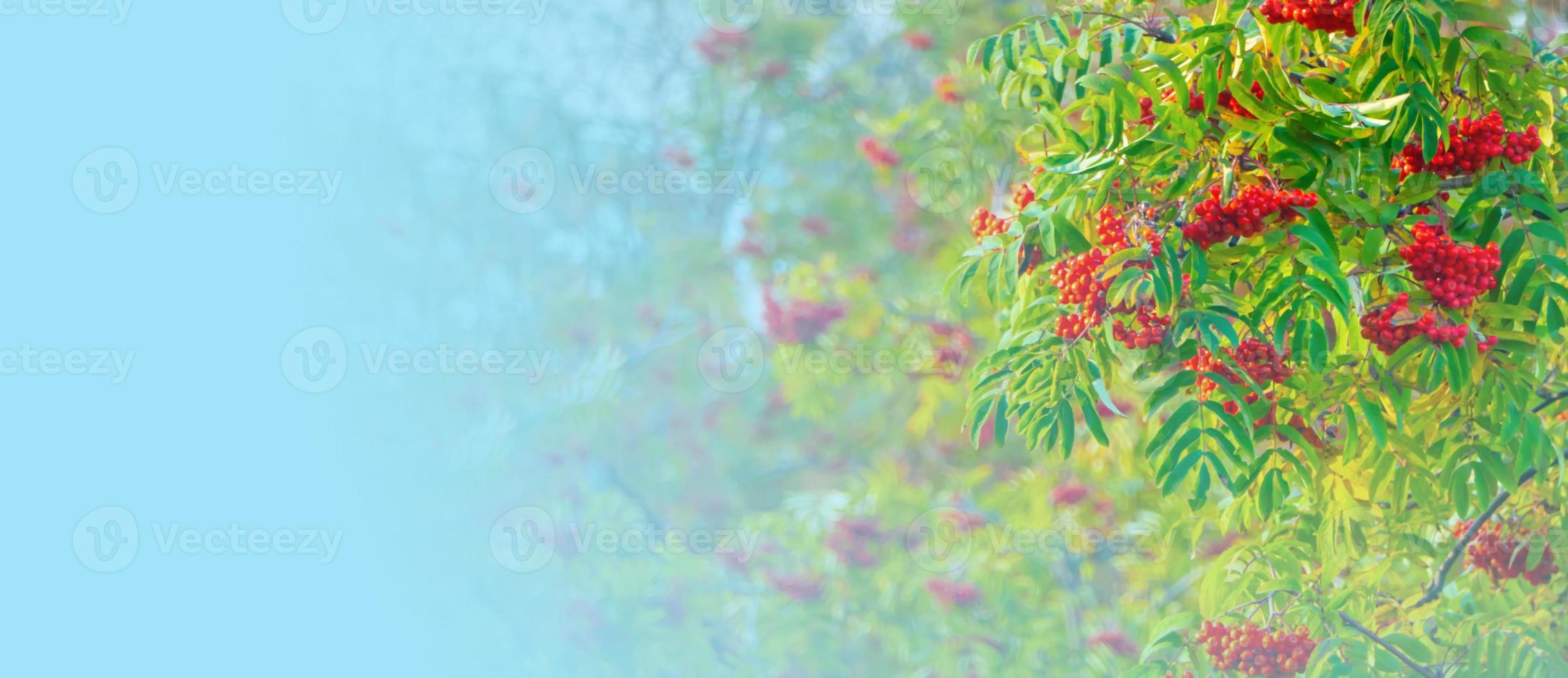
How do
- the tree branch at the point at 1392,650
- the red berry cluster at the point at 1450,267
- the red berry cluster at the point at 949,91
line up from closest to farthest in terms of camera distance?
the red berry cluster at the point at 1450,267
the tree branch at the point at 1392,650
the red berry cluster at the point at 949,91

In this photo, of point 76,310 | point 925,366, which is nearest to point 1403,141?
point 925,366

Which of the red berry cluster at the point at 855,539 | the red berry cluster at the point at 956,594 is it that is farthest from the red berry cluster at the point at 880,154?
the red berry cluster at the point at 956,594

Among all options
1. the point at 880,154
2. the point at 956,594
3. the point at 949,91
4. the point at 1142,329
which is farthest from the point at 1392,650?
the point at 880,154

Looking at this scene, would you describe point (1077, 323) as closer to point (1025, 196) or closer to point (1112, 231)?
point (1112, 231)

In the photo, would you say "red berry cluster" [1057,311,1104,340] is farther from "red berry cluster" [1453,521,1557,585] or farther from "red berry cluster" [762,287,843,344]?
"red berry cluster" [762,287,843,344]

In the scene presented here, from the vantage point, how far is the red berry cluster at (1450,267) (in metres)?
1.63

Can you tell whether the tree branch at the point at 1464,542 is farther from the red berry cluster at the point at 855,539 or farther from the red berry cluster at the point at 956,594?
the red berry cluster at the point at 855,539

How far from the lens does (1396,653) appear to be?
197 cm

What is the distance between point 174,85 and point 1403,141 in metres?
7.61

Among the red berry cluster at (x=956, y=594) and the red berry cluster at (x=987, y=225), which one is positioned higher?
the red berry cluster at (x=987, y=225)

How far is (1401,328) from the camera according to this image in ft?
5.43

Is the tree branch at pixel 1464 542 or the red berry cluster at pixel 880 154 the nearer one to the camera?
the tree branch at pixel 1464 542

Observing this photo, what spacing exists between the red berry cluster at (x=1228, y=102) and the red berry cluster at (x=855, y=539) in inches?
128

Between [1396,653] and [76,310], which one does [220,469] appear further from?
[1396,653]
